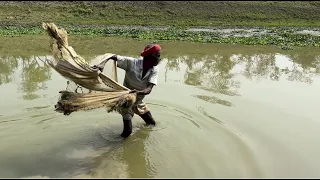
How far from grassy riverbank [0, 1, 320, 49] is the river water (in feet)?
29.5

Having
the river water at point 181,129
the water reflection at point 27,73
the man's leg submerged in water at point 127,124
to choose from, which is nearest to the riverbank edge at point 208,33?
the river water at point 181,129

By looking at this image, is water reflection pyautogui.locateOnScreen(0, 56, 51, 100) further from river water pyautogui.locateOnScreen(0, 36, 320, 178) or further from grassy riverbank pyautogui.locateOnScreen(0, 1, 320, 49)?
grassy riverbank pyautogui.locateOnScreen(0, 1, 320, 49)

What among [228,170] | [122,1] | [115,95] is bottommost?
[228,170]

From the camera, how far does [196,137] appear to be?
5957mm

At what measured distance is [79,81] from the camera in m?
5.12

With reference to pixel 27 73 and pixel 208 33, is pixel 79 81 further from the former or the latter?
pixel 208 33

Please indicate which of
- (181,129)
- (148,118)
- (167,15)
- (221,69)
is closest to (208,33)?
(167,15)

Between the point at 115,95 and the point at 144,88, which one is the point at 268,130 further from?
the point at 115,95

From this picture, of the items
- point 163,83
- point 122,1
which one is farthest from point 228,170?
point 122,1

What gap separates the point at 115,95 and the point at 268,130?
2740 mm

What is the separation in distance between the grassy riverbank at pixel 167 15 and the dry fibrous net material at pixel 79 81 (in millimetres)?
12695

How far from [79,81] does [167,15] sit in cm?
1616

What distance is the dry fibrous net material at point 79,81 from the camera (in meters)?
→ 4.92

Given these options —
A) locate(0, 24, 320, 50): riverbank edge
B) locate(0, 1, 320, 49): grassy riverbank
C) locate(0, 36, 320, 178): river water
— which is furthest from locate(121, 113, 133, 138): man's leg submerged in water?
locate(0, 1, 320, 49): grassy riverbank
